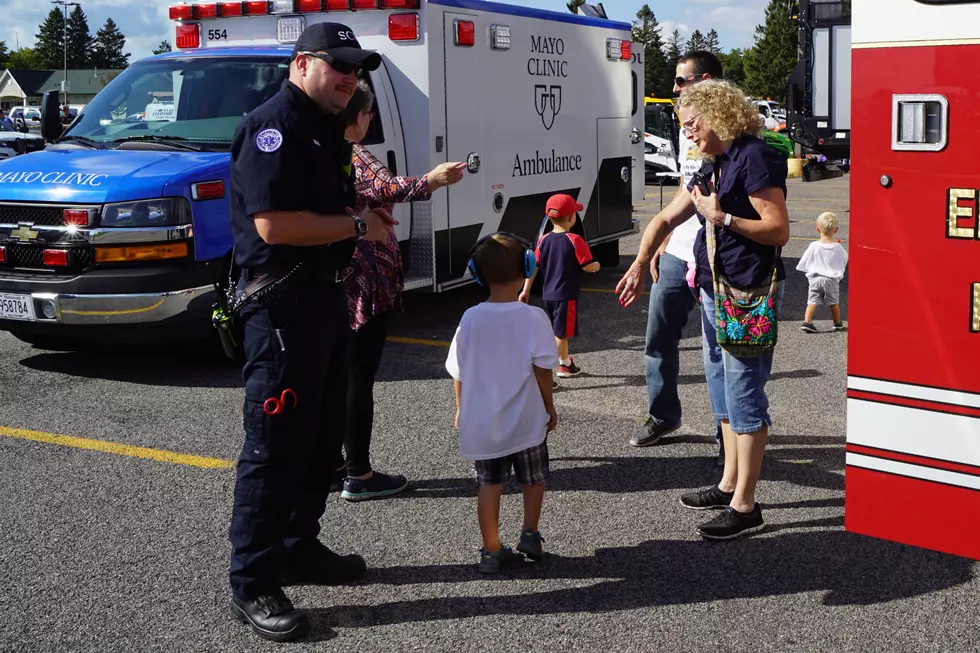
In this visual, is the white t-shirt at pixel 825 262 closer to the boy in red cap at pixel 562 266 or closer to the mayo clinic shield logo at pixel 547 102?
the boy in red cap at pixel 562 266

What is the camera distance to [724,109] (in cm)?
421

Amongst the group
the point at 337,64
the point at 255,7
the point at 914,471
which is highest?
the point at 255,7

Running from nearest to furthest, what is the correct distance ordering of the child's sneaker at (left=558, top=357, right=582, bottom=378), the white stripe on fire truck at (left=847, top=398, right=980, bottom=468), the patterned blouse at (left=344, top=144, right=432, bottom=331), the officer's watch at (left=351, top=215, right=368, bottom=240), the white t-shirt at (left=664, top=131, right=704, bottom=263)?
the white stripe on fire truck at (left=847, top=398, right=980, bottom=468), the officer's watch at (left=351, top=215, right=368, bottom=240), the patterned blouse at (left=344, top=144, right=432, bottom=331), the white t-shirt at (left=664, top=131, right=704, bottom=263), the child's sneaker at (left=558, top=357, right=582, bottom=378)

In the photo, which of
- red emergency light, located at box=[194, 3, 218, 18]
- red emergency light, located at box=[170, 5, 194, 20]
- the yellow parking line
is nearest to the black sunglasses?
the yellow parking line

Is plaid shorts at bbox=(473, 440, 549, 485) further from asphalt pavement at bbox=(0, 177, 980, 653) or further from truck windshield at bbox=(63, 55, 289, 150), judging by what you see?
truck windshield at bbox=(63, 55, 289, 150)

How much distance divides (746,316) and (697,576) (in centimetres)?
99

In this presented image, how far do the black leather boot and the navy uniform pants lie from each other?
31 millimetres

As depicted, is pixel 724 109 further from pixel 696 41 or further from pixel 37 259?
pixel 696 41

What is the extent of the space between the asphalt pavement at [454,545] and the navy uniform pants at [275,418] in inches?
11.1

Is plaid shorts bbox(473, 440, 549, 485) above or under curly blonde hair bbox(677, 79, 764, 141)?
under

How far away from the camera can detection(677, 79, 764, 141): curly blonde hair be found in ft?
13.8

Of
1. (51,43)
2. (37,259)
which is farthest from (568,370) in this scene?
(51,43)

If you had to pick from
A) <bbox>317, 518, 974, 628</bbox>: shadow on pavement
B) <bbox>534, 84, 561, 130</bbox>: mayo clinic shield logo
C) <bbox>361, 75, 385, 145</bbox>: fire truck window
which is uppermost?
<bbox>534, 84, 561, 130</bbox>: mayo clinic shield logo

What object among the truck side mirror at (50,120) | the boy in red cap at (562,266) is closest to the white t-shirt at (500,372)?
the boy in red cap at (562,266)
